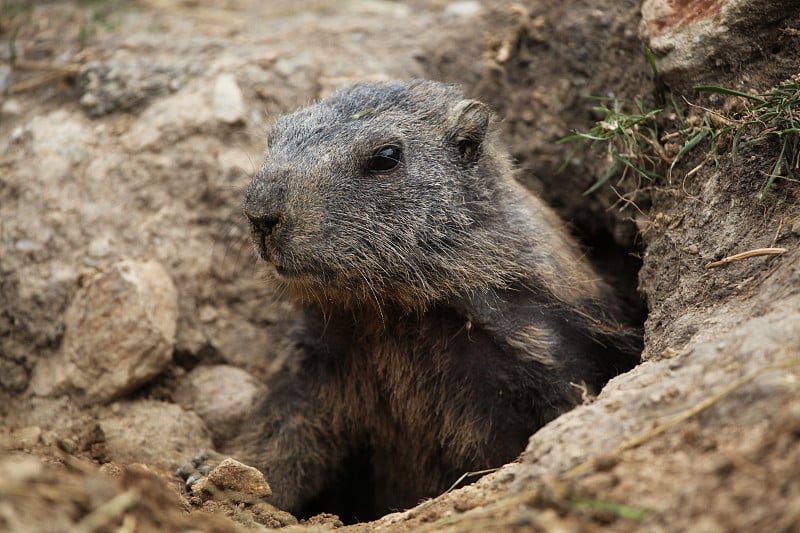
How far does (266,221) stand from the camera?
4.84 m

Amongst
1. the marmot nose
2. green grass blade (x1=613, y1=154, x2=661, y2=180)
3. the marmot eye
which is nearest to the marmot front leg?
the marmot nose

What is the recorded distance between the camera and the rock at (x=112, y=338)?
231 inches

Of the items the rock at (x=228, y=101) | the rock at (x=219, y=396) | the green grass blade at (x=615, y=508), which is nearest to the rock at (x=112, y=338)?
the rock at (x=219, y=396)

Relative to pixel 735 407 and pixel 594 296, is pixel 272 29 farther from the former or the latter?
pixel 735 407

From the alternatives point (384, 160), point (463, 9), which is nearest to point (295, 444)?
point (384, 160)

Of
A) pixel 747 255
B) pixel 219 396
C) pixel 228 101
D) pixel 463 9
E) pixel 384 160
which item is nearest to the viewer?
pixel 747 255

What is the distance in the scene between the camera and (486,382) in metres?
5.29

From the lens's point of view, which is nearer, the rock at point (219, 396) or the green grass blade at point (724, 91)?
the green grass blade at point (724, 91)

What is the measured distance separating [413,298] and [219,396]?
7.14ft

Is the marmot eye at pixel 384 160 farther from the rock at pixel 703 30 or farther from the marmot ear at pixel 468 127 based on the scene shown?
the rock at pixel 703 30

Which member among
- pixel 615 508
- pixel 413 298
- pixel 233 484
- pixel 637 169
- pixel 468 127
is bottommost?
pixel 233 484

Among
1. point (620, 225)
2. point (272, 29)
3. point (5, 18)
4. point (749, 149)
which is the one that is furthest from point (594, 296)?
point (5, 18)

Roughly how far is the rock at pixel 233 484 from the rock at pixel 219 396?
144cm

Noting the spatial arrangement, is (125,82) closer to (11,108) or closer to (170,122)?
(170,122)
